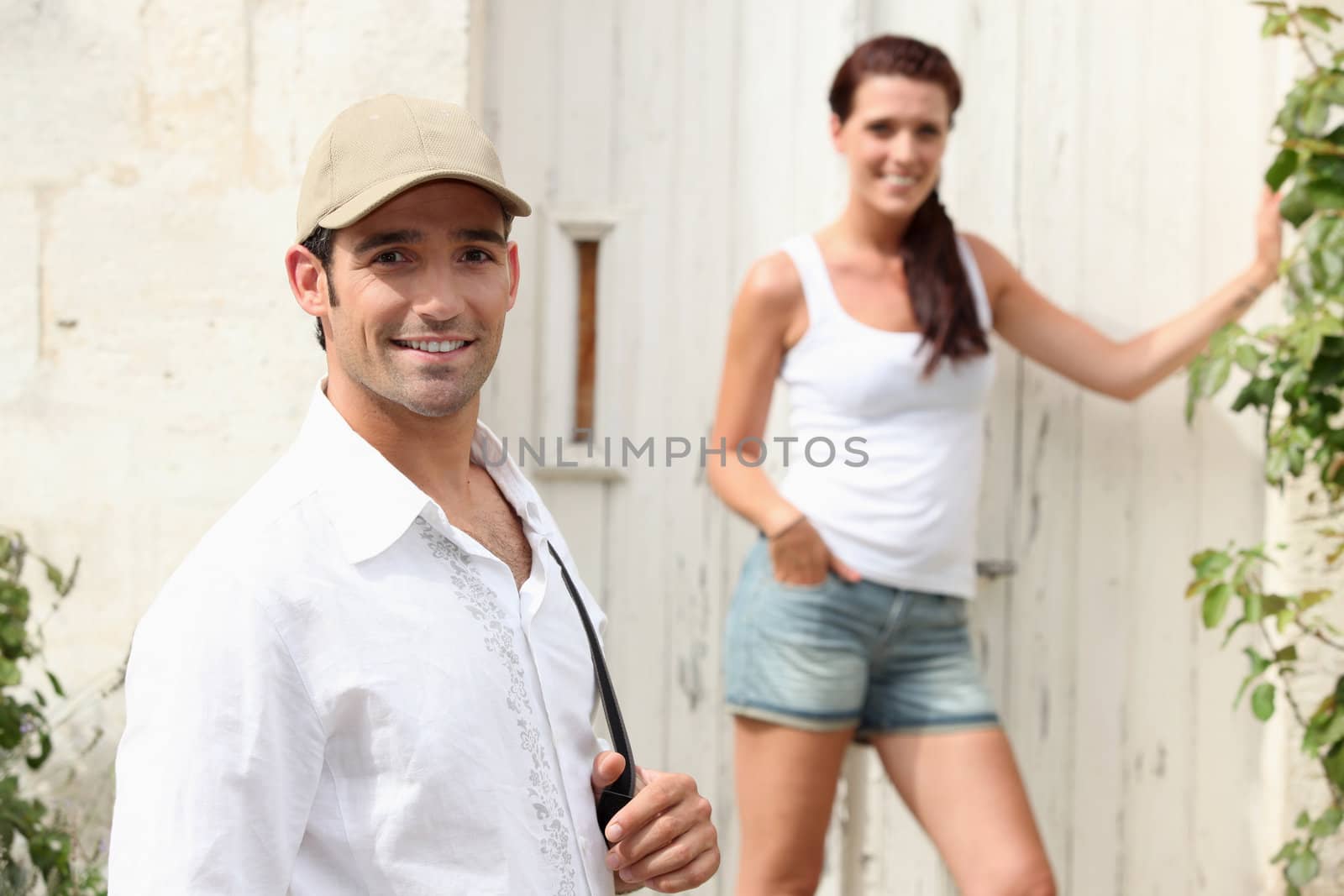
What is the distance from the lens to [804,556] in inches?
99.7

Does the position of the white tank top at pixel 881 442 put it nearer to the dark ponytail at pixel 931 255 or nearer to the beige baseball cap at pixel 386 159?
the dark ponytail at pixel 931 255

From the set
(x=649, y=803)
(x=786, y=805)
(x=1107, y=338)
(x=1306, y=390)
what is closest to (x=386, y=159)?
(x=649, y=803)

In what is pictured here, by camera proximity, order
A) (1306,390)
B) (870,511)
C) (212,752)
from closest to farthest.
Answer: (212,752)
(1306,390)
(870,511)

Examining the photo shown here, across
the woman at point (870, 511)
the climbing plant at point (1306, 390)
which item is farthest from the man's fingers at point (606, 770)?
the climbing plant at point (1306, 390)

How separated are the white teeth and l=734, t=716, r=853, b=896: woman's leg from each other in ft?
4.50

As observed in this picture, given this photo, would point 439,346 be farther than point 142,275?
No

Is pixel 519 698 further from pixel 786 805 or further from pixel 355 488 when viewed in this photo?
pixel 786 805

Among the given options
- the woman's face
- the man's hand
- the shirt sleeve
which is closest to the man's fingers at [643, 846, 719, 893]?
the man's hand

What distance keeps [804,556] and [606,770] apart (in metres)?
1.18

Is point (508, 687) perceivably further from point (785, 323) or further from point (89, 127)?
point (89, 127)

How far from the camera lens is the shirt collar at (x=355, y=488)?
4.16 ft

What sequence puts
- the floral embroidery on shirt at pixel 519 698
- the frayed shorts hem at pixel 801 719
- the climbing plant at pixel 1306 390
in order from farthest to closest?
the frayed shorts hem at pixel 801 719 → the climbing plant at pixel 1306 390 → the floral embroidery on shirt at pixel 519 698

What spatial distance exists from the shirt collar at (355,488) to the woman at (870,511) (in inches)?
50.9

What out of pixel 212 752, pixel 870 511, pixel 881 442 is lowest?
pixel 212 752
